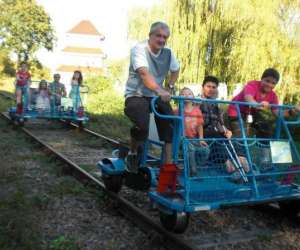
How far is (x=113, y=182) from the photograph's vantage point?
541 cm

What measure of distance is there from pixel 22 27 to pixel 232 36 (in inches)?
2012

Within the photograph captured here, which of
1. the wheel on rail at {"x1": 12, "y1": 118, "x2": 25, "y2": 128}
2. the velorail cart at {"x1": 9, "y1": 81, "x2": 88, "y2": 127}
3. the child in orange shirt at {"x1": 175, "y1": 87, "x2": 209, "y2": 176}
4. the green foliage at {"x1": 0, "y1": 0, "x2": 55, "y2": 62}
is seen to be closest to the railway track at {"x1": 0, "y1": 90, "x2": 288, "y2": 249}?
the child in orange shirt at {"x1": 175, "y1": 87, "x2": 209, "y2": 176}

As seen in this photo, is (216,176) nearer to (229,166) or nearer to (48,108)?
(229,166)

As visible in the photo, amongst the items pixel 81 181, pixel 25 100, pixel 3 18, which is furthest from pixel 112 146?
pixel 3 18

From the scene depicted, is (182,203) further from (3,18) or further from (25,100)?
(3,18)

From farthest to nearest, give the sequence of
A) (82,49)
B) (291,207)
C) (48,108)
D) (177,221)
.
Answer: (82,49)
(48,108)
(291,207)
(177,221)

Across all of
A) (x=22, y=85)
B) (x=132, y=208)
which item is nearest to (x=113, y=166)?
(x=132, y=208)

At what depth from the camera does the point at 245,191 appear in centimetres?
441

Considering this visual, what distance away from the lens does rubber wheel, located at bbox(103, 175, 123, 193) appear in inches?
211

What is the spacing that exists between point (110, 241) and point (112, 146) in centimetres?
512

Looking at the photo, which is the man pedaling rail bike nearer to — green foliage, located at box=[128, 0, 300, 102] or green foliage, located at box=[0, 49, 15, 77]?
green foliage, located at box=[128, 0, 300, 102]

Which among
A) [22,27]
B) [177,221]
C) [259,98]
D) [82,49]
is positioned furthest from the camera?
[82,49]

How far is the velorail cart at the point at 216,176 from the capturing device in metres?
4.07

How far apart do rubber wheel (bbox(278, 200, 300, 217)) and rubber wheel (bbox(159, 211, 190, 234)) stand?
4.83ft
